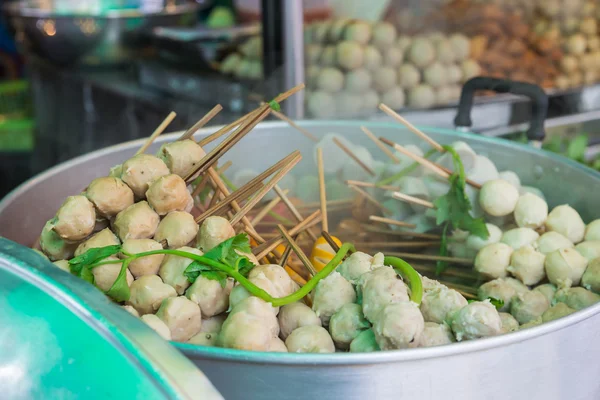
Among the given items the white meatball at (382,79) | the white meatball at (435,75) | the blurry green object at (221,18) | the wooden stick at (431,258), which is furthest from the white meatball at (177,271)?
the blurry green object at (221,18)

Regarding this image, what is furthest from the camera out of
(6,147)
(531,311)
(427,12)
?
(6,147)

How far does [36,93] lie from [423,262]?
9.58 feet

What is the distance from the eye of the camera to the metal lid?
49 centimetres

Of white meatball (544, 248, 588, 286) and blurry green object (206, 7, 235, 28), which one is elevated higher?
blurry green object (206, 7, 235, 28)

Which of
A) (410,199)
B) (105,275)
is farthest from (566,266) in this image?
(105,275)

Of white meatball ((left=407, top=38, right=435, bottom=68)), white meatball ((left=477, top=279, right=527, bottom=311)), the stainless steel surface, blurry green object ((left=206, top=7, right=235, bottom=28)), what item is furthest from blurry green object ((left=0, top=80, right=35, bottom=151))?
white meatball ((left=477, top=279, right=527, bottom=311))

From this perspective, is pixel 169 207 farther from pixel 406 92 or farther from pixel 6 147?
pixel 6 147

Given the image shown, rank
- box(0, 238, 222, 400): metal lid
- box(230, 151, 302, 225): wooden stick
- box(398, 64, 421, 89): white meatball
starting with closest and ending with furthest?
box(0, 238, 222, 400): metal lid → box(230, 151, 302, 225): wooden stick → box(398, 64, 421, 89): white meatball

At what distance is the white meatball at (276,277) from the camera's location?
819 millimetres

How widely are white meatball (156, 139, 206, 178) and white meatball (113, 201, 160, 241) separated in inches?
4.0

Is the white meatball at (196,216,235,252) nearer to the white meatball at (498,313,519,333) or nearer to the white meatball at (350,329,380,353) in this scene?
the white meatball at (350,329,380,353)

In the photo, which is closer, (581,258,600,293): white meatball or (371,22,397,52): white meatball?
(581,258,600,293): white meatball

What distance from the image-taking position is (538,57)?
2.57 m

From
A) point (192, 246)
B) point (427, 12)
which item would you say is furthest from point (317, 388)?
point (427, 12)
